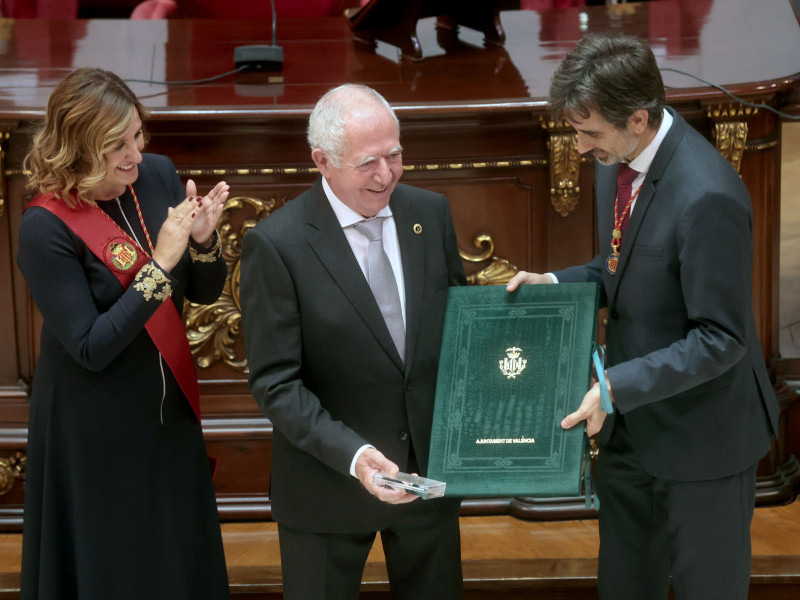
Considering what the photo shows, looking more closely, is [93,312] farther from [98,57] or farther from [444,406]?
[98,57]

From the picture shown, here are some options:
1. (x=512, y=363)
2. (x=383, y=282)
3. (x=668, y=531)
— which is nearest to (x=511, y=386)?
(x=512, y=363)

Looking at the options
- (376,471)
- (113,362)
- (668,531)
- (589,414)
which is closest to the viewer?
(376,471)

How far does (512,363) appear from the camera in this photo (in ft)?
7.29

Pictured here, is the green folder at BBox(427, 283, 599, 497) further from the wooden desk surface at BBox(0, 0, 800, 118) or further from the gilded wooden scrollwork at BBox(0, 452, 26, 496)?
the gilded wooden scrollwork at BBox(0, 452, 26, 496)

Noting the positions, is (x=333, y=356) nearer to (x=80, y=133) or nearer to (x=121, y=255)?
(x=121, y=255)

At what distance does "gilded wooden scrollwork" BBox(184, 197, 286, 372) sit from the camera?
3.18 m

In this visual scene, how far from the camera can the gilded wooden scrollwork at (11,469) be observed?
3213 mm

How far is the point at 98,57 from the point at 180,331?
160 centimetres

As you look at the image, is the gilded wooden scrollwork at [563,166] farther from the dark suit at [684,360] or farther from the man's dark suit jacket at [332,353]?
the man's dark suit jacket at [332,353]

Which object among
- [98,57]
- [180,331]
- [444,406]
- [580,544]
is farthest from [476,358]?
[98,57]

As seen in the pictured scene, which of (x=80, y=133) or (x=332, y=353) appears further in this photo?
(x=80, y=133)

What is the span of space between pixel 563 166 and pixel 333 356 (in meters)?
1.19

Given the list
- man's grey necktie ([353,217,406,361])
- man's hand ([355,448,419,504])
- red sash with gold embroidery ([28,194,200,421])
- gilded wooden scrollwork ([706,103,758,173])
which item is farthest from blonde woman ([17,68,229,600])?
gilded wooden scrollwork ([706,103,758,173])

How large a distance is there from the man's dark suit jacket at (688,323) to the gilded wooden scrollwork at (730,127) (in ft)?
2.91
